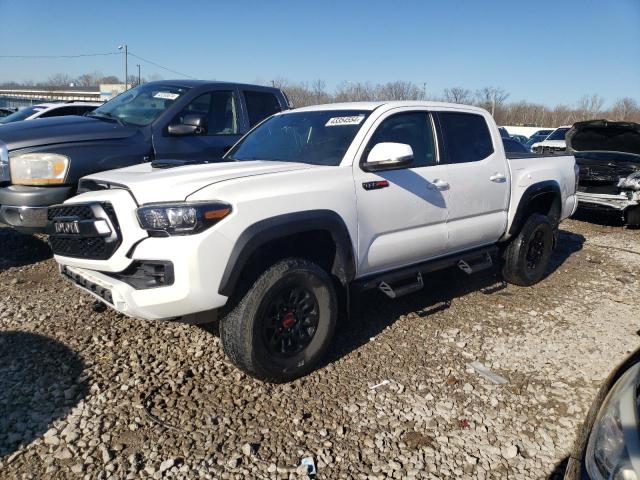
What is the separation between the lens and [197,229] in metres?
2.86

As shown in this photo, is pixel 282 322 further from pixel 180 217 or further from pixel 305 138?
pixel 305 138

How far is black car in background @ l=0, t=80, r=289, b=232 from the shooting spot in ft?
14.9

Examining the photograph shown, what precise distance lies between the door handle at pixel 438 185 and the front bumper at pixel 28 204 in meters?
3.31

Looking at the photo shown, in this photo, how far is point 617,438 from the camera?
1.65 m

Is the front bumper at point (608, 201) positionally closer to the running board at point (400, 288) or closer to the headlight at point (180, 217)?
the running board at point (400, 288)

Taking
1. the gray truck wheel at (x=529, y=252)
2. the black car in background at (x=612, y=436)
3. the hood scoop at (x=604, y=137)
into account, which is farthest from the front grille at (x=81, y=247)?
the hood scoop at (x=604, y=137)

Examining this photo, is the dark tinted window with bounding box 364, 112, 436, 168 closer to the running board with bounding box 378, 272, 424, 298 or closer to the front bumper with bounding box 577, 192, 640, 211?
the running board with bounding box 378, 272, 424, 298

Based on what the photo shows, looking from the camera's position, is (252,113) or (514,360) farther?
(252,113)

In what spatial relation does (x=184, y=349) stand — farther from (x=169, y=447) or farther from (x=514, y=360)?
(x=514, y=360)

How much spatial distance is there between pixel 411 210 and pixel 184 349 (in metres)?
2.05

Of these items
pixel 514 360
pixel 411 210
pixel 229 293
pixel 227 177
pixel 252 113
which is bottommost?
pixel 514 360

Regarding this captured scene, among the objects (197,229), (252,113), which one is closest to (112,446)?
(197,229)

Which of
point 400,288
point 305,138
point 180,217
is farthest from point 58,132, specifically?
point 400,288

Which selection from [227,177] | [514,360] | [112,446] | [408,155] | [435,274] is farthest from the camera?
[435,274]
